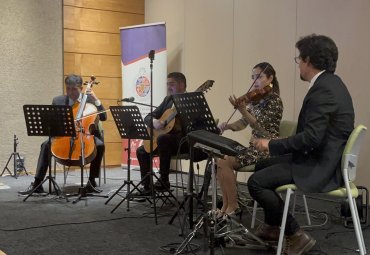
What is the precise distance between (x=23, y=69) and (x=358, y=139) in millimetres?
5363

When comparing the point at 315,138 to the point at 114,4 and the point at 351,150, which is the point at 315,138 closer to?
the point at 351,150

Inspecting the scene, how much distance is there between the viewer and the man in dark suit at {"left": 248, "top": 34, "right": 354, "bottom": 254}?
8.44 ft

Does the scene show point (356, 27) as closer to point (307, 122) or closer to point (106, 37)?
point (307, 122)

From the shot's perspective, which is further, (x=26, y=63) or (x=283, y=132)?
(x=26, y=63)

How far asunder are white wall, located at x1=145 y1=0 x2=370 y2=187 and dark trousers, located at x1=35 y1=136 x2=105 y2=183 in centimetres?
173

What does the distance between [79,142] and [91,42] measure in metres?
3.03

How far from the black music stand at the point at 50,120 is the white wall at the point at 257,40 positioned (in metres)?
2.33

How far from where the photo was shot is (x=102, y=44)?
753 centimetres

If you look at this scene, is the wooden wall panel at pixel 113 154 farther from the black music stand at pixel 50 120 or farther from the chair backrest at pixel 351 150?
the chair backrest at pixel 351 150

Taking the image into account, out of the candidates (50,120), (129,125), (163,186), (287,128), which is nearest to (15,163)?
(50,120)

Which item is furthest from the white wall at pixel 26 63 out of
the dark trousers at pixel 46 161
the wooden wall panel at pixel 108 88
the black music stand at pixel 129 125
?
the black music stand at pixel 129 125

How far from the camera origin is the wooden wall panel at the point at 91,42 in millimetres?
7210

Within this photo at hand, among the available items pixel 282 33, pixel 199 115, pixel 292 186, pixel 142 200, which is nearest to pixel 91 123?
pixel 142 200

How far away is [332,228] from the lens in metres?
3.69
